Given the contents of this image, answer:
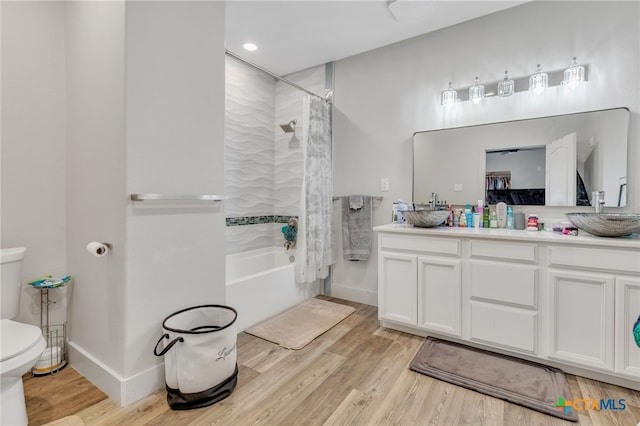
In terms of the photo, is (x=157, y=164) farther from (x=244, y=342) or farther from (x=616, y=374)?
(x=616, y=374)

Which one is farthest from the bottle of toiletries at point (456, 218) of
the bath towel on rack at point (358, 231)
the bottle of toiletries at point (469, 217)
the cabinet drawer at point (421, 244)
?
the bath towel on rack at point (358, 231)

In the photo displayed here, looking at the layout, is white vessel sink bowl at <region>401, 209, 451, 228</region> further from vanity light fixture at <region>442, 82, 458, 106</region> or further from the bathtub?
the bathtub

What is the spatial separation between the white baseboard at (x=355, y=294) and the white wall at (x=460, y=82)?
0.01 metres

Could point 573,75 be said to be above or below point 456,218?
above

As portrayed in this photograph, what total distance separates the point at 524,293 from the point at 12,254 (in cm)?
296

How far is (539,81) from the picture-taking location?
2.20 meters

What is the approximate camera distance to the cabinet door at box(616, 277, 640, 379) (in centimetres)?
161

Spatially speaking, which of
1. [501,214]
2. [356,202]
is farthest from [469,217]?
[356,202]

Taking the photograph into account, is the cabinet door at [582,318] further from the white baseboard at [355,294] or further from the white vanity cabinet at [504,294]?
the white baseboard at [355,294]

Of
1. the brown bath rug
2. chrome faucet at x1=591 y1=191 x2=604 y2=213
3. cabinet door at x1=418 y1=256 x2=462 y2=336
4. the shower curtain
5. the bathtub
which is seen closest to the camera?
chrome faucet at x1=591 y1=191 x2=604 y2=213

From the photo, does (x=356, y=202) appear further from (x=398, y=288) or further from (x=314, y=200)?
(x=398, y=288)

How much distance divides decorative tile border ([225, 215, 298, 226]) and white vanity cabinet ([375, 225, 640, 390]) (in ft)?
5.22

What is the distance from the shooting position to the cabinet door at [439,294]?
2.12m

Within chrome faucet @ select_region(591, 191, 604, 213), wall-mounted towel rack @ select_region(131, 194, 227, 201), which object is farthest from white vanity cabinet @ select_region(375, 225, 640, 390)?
wall-mounted towel rack @ select_region(131, 194, 227, 201)
